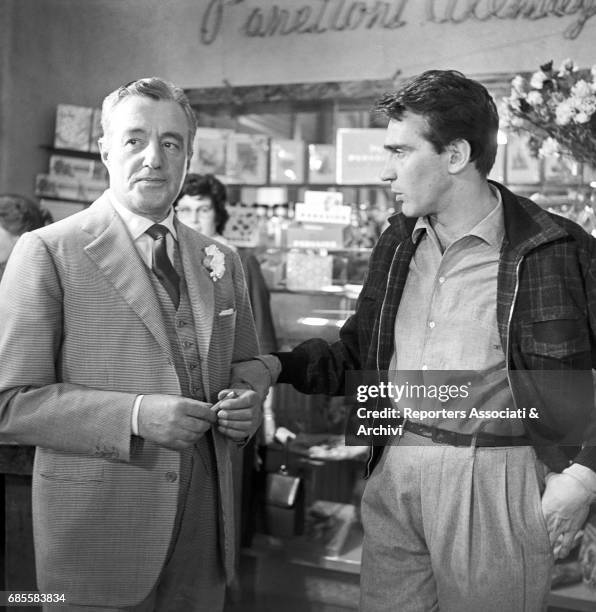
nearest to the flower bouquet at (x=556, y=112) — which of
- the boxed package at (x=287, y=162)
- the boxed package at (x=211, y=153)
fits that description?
the boxed package at (x=287, y=162)

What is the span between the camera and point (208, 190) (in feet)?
11.8

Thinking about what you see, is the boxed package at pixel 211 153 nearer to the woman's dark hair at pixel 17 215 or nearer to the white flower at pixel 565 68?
the woman's dark hair at pixel 17 215

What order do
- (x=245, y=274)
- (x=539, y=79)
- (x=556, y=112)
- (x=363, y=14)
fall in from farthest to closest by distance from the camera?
1. (x=363, y=14)
2. (x=245, y=274)
3. (x=539, y=79)
4. (x=556, y=112)

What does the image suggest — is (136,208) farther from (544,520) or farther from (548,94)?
(548,94)

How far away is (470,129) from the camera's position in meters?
Answer: 1.79

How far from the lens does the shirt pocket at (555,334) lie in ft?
5.49

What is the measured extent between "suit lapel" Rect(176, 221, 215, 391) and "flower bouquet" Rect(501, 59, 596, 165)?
5.45 ft

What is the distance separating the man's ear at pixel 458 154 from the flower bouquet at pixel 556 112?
1.22 metres

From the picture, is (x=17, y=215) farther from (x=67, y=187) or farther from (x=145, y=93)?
(x=67, y=187)

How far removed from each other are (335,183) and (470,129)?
3.07 metres

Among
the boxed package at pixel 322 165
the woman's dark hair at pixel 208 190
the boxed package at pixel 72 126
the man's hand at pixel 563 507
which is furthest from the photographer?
the boxed package at pixel 72 126

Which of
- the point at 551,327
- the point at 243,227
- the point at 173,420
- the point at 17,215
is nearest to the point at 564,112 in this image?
the point at 551,327

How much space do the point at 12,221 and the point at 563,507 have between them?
7.80 feet

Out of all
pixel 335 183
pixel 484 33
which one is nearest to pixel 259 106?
pixel 335 183
